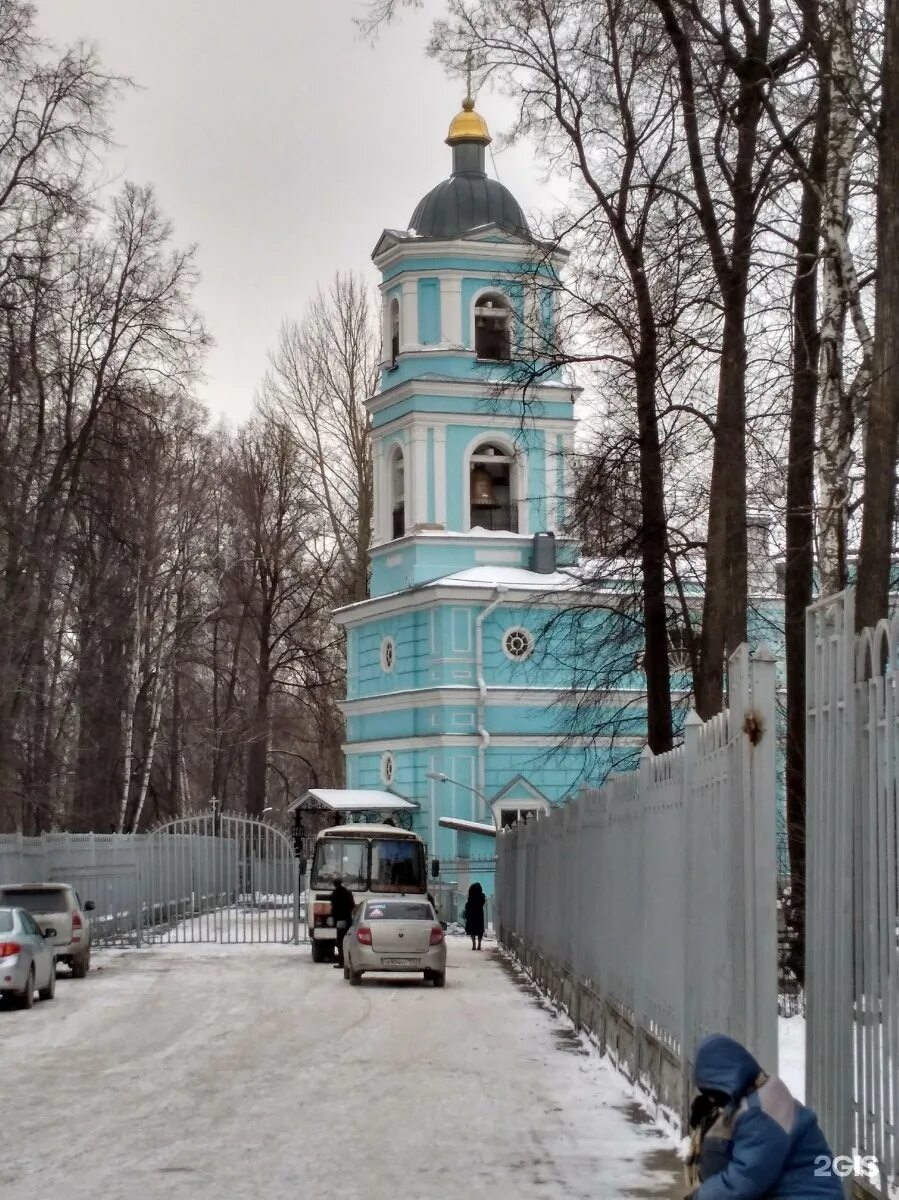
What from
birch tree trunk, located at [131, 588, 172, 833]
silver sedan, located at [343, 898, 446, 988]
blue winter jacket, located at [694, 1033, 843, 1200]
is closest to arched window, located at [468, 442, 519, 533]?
birch tree trunk, located at [131, 588, 172, 833]

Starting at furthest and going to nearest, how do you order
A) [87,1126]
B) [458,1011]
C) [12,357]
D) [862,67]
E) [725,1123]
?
[12,357], [458,1011], [862,67], [87,1126], [725,1123]

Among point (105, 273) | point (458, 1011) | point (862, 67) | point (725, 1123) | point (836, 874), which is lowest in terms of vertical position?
point (458, 1011)

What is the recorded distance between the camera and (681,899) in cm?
1336

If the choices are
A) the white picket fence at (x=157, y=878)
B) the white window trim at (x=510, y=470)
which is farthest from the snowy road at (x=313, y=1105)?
the white window trim at (x=510, y=470)

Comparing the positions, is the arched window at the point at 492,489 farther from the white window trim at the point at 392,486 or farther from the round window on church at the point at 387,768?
the round window on church at the point at 387,768

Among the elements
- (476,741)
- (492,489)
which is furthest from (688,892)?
(492,489)

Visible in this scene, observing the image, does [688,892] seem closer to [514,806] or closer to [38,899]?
[38,899]

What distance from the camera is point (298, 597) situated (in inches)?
2712

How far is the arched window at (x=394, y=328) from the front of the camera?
55375 mm

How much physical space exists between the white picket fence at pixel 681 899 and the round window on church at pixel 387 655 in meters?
32.6

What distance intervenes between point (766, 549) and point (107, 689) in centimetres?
2910

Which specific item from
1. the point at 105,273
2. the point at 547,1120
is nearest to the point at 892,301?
the point at 547,1120

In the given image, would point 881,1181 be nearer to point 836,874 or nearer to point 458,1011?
point 836,874

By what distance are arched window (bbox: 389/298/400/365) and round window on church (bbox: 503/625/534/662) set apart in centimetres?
835
